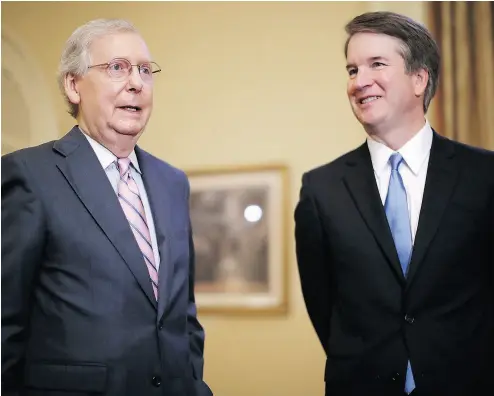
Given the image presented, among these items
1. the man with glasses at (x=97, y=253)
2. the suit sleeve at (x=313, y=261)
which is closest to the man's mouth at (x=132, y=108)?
the man with glasses at (x=97, y=253)

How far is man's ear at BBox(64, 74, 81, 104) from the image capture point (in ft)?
5.44

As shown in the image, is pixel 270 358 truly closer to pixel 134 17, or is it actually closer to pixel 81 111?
pixel 81 111

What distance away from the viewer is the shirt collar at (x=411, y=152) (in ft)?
5.60

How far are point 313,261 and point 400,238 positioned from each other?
0.85 ft

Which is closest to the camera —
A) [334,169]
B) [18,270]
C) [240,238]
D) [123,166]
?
[18,270]

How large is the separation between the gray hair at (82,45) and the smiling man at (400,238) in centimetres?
62

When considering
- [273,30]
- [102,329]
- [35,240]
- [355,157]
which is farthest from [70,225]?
[273,30]

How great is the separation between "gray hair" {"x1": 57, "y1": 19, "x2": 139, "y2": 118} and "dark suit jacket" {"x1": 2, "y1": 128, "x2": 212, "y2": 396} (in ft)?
0.64

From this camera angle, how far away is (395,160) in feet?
5.60

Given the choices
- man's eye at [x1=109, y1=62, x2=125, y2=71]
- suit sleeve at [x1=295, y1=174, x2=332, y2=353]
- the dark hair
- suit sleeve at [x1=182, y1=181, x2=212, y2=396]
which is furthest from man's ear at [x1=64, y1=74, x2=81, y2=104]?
the dark hair

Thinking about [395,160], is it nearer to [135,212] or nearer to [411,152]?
[411,152]

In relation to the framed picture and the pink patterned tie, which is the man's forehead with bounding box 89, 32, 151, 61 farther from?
the framed picture

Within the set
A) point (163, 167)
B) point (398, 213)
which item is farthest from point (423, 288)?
point (163, 167)

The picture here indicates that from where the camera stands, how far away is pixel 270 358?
7.02 feet
